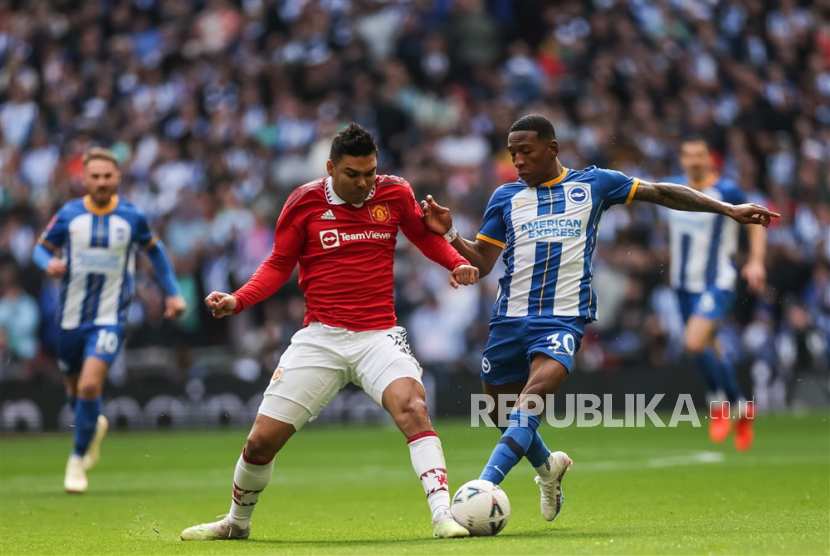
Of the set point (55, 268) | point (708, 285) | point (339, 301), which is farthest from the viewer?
point (708, 285)

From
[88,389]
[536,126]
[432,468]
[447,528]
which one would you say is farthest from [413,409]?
[88,389]

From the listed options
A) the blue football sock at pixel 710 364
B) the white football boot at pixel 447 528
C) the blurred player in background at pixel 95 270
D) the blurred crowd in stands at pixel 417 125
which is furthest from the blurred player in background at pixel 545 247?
the blurred crowd in stands at pixel 417 125

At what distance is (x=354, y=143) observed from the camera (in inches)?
302

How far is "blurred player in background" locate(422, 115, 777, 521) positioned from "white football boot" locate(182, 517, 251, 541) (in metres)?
1.75

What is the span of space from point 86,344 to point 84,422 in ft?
2.44

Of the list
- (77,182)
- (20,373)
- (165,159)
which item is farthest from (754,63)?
(20,373)

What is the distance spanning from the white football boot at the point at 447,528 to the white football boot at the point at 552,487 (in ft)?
4.21

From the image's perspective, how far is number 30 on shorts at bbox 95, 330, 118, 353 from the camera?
40.5 feet

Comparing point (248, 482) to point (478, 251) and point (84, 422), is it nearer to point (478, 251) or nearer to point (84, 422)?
point (478, 251)

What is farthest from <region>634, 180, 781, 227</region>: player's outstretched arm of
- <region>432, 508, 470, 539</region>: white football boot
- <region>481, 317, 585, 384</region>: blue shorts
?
<region>432, 508, 470, 539</region>: white football boot

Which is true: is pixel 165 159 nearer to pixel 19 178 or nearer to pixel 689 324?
pixel 19 178

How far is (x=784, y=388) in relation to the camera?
20875 mm

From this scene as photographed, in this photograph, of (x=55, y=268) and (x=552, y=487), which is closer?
(x=552, y=487)

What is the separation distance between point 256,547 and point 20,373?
13454mm
